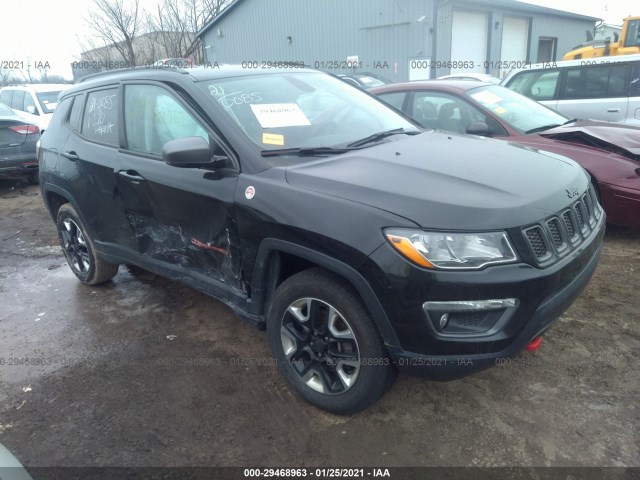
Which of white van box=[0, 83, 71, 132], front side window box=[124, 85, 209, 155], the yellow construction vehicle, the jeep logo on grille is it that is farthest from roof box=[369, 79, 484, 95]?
the yellow construction vehicle

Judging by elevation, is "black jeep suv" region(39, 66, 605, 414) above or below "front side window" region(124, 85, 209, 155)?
below

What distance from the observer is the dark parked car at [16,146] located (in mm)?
Result: 8164

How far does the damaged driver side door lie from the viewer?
9.14ft

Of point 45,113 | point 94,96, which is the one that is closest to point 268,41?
point 45,113

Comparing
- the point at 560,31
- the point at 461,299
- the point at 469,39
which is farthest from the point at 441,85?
the point at 560,31

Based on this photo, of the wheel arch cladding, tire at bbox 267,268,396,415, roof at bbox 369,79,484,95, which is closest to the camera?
the wheel arch cladding

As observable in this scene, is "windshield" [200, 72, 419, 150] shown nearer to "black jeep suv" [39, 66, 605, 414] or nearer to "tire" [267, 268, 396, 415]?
"black jeep suv" [39, 66, 605, 414]

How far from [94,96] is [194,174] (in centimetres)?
164

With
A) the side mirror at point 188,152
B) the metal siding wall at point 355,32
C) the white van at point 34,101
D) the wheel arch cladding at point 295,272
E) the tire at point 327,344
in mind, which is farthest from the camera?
the metal siding wall at point 355,32

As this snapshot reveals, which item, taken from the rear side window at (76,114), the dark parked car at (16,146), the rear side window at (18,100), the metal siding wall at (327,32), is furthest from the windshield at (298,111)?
the metal siding wall at (327,32)

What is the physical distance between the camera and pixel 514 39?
2086cm

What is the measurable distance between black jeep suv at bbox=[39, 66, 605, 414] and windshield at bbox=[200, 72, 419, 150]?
14 millimetres

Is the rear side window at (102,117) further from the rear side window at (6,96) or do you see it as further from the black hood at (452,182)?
the rear side window at (6,96)

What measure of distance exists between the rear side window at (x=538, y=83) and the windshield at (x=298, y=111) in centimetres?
489
